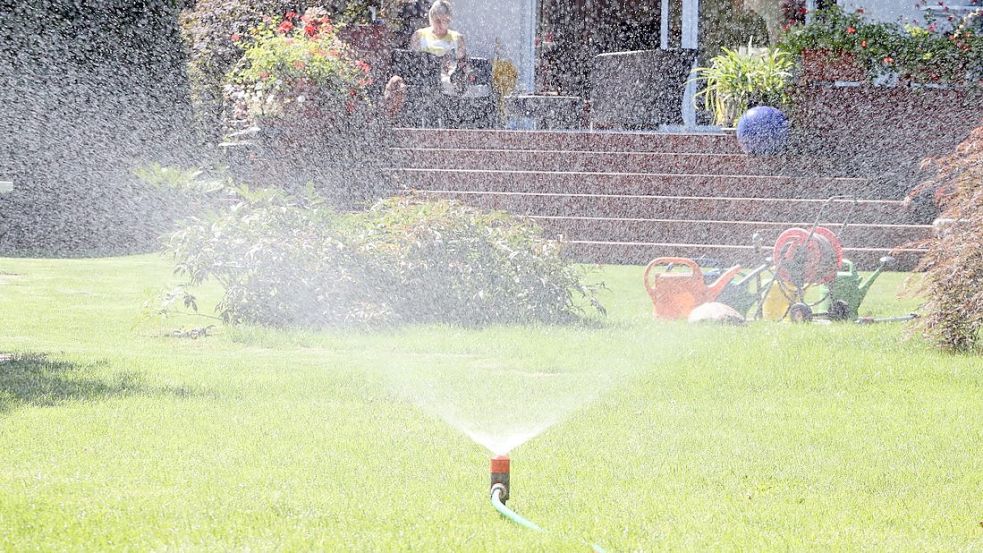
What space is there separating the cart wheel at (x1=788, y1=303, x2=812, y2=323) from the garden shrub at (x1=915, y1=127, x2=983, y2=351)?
1.05m

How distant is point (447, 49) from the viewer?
50.4 feet

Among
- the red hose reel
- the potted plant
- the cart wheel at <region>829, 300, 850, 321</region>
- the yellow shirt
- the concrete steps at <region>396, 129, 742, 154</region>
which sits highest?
the yellow shirt

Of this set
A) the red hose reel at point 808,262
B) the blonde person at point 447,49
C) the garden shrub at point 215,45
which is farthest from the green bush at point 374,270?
the garden shrub at point 215,45

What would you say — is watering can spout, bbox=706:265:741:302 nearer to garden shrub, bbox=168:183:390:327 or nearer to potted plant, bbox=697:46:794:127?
garden shrub, bbox=168:183:390:327

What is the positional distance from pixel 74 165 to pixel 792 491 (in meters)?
12.2

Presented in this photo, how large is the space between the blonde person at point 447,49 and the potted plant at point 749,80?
107 inches

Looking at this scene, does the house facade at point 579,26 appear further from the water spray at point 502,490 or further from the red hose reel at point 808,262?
the water spray at point 502,490

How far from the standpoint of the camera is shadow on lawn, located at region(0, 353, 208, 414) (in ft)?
18.8

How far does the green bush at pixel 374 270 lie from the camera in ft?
26.5

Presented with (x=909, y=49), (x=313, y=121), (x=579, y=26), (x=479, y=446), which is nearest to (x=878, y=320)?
(x=479, y=446)

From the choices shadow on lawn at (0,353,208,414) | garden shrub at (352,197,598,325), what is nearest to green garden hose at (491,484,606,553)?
shadow on lawn at (0,353,208,414)

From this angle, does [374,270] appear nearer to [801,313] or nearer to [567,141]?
[801,313]

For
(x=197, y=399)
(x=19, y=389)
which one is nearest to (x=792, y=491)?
(x=197, y=399)

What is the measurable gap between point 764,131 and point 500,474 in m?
9.86
